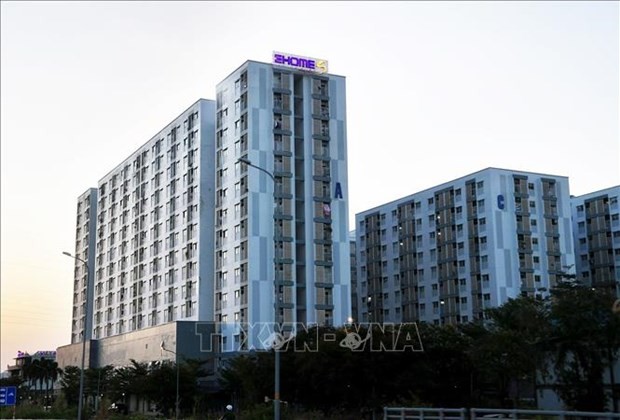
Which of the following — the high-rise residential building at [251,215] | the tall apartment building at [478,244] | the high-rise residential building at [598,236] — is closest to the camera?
the high-rise residential building at [251,215]

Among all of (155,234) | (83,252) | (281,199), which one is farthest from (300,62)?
(83,252)

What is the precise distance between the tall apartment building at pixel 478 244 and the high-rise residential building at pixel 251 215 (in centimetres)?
2283

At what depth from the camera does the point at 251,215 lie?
281 feet

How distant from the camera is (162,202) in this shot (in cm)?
10694

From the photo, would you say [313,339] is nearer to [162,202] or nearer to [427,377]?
[427,377]

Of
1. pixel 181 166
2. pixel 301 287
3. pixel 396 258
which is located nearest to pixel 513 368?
pixel 301 287

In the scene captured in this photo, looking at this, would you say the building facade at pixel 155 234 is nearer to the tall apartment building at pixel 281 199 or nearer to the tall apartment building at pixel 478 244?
the tall apartment building at pixel 281 199

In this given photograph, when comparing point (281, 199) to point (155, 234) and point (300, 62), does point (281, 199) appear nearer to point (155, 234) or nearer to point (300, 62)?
point (300, 62)

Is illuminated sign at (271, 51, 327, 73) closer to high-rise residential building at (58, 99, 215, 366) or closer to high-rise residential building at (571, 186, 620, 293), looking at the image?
high-rise residential building at (58, 99, 215, 366)

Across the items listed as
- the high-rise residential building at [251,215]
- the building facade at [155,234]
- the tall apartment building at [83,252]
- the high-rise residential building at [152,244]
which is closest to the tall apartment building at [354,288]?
the high-rise residential building at [152,244]

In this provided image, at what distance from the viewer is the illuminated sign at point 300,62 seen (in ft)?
299

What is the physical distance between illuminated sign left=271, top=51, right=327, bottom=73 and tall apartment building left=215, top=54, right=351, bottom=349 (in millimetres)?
173

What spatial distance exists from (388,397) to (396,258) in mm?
71680

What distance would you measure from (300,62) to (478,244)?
35.2m
